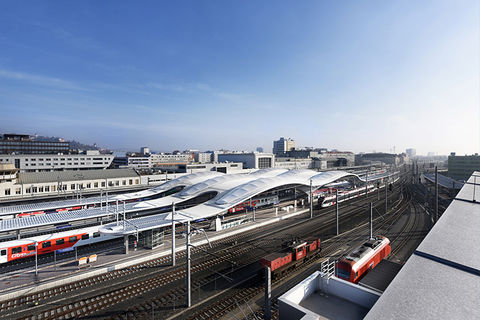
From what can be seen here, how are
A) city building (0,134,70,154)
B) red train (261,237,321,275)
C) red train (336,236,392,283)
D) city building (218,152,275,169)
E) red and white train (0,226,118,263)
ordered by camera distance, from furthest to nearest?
city building (0,134,70,154)
city building (218,152,275,169)
red and white train (0,226,118,263)
red train (261,237,321,275)
red train (336,236,392,283)

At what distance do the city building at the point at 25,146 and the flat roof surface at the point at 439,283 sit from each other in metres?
147

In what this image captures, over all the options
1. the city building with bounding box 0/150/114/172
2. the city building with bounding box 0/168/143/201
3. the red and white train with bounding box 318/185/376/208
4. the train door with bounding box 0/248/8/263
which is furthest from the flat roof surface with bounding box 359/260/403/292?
the city building with bounding box 0/150/114/172

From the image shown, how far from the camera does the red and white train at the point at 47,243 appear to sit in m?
22.8

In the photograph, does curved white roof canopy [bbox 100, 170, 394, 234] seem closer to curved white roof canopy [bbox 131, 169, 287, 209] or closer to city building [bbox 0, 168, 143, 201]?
curved white roof canopy [bbox 131, 169, 287, 209]

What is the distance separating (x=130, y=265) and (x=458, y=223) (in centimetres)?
2463

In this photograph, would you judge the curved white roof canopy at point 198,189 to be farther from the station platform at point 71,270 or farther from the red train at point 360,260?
the red train at point 360,260

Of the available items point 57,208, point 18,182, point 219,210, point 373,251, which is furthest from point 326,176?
point 18,182

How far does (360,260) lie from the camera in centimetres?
1698

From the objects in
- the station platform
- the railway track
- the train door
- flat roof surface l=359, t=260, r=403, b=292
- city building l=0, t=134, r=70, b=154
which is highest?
city building l=0, t=134, r=70, b=154

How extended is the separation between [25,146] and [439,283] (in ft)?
496

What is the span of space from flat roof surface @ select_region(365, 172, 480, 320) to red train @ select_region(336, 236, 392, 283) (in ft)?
30.4

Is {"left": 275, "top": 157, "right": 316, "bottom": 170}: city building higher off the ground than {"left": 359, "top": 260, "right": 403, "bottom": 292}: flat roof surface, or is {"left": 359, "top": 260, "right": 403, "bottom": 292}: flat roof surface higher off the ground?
{"left": 275, "top": 157, "right": 316, "bottom": 170}: city building

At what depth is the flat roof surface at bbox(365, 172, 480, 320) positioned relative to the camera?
4430mm

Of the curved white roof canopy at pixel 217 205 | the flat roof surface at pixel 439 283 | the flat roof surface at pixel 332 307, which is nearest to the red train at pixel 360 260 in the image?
the flat roof surface at pixel 332 307
